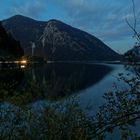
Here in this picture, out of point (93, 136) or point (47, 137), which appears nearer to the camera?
point (93, 136)

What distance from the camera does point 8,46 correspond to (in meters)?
176

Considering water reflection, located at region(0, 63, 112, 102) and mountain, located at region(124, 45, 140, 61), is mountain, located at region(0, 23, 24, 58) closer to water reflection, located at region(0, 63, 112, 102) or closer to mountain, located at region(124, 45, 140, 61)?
water reflection, located at region(0, 63, 112, 102)

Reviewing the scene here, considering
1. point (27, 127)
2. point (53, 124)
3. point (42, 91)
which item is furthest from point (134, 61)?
point (42, 91)

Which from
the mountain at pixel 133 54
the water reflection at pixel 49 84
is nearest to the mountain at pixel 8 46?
the water reflection at pixel 49 84

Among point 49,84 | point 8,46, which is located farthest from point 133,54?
point 8,46

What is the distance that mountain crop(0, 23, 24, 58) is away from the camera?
170875mm

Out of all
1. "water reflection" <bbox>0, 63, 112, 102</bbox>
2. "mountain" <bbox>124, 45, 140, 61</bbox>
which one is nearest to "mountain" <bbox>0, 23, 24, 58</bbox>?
"water reflection" <bbox>0, 63, 112, 102</bbox>

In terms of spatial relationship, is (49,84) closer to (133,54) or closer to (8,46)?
(133,54)

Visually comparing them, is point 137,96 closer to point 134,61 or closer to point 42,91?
point 134,61

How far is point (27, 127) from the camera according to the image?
11672 mm

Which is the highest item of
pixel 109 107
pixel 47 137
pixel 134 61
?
pixel 134 61

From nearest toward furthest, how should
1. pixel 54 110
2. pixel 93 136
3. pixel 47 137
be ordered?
pixel 93 136, pixel 47 137, pixel 54 110

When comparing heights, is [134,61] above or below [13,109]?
above

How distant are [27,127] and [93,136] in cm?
462
